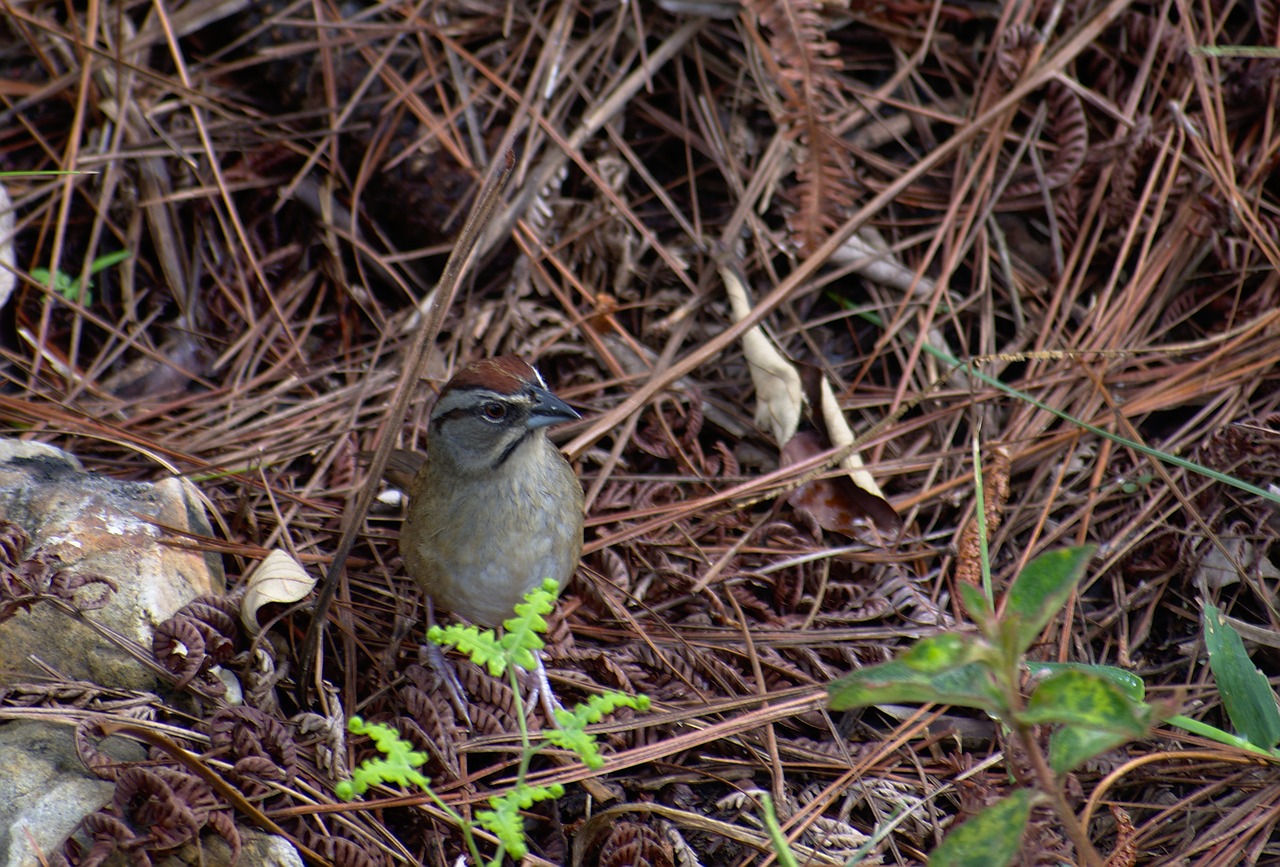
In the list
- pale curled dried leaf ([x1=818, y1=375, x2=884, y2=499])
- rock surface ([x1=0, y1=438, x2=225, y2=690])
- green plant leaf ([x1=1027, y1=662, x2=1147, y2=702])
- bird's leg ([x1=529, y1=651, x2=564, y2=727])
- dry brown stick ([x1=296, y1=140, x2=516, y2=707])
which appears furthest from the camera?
pale curled dried leaf ([x1=818, y1=375, x2=884, y2=499])

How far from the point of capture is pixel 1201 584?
375 centimetres

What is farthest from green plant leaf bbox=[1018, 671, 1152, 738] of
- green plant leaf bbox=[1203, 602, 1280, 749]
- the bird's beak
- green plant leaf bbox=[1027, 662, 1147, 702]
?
the bird's beak

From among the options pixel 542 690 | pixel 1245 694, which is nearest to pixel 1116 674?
pixel 1245 694

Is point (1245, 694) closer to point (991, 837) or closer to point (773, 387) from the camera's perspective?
point (991, 837)

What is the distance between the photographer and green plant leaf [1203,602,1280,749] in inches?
122

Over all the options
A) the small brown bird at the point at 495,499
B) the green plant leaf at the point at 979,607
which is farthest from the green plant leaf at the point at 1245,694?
the small brown bird at the point at 495,499

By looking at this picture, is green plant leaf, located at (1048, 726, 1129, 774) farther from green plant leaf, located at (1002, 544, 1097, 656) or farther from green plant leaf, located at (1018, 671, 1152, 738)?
green plant leaf, located at (1002, 544, 1097, 656)

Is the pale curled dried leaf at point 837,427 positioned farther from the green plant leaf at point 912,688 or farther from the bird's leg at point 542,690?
the green plant leaf at point 912,688

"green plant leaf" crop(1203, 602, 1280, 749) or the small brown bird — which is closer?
"green plant leaf" crop(1203, 602, 1280, 749)

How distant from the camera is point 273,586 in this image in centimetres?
356

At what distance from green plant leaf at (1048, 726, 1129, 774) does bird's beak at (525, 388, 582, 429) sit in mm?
1921

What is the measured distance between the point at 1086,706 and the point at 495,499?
2205mm

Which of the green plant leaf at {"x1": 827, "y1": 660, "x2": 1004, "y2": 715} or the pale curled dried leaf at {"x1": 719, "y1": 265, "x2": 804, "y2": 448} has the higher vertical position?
the green plant leaf at {"x1": 827, "y1": 660, "x2": 1004, "y2": 715}

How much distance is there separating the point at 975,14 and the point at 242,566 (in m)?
4.09
